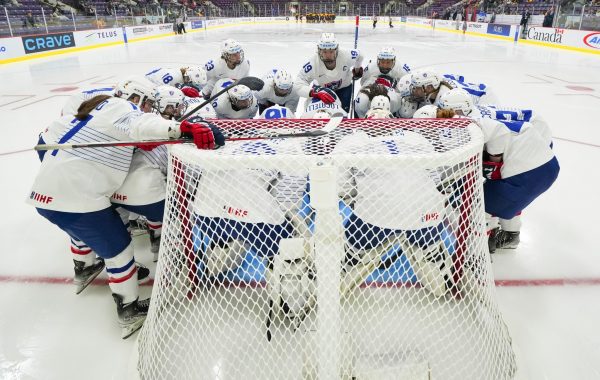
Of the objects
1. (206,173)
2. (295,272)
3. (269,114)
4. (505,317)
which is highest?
(206,173)

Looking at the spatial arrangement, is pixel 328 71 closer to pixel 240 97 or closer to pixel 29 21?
pixel 240 97

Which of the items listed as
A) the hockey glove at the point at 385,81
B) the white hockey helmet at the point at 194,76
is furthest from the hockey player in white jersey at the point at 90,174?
the hockey glove at the point at 385,81

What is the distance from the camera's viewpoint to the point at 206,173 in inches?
51.6

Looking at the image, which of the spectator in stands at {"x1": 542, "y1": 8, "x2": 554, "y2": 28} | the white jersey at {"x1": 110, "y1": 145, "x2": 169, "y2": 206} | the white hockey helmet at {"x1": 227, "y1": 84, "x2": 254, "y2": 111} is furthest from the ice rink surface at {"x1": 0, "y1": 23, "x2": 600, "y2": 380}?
the spectator in stands at {"x1": 542, "y1": 8, "x2": 554, "y2": 28}

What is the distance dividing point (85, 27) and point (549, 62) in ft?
44.2

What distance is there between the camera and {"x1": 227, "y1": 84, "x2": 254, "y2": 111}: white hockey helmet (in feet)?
10.5

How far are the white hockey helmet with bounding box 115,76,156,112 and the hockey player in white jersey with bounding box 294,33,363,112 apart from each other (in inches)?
85.2

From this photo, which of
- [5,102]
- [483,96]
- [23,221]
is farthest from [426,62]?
A: [23,221]

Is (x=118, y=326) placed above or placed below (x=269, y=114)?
below

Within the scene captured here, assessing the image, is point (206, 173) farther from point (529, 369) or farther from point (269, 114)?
point (269, 114)

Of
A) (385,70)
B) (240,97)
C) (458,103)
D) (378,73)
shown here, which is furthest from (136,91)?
(378,73)

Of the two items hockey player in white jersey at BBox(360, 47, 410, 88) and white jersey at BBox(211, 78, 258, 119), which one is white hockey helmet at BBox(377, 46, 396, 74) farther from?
white jersey at BBox(211, 78, 258, 119)

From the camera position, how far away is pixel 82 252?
2.06 m

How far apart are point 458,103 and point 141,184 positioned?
1.69 meters
